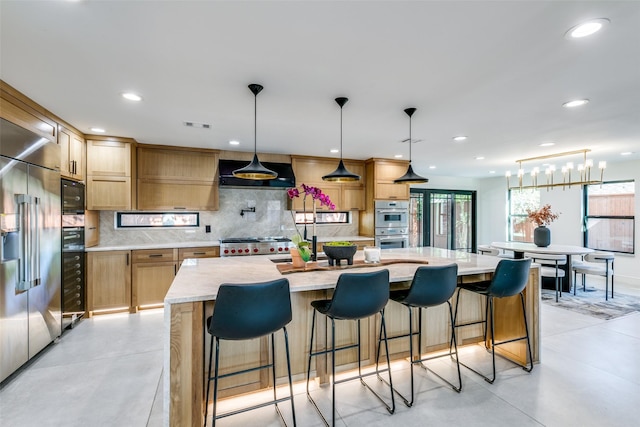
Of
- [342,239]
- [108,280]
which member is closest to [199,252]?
[108,280]

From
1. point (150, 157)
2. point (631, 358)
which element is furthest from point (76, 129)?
point (631, 358)

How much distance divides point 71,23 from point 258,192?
3564 mm

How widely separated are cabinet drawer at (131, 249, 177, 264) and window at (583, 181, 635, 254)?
7.67 metres

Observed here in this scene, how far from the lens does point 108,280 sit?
3.90 m

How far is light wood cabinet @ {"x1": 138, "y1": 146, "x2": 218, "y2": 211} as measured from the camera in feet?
14.1

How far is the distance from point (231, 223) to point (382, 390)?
3.49m

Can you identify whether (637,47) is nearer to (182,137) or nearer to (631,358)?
(631,358)

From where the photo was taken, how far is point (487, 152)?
485 centimetres

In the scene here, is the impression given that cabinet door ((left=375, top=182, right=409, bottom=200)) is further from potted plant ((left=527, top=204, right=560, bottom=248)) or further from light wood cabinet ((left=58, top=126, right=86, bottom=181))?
light wood cabinet ((left=58, top=126, right=86, bottom=181))

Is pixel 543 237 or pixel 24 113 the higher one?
pixel 24 113

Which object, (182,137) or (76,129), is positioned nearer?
(76,129)

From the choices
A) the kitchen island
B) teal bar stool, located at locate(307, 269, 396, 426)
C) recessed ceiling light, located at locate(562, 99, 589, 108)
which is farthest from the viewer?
recessed ceiling light, located at locate(562, 99, 589, 108)

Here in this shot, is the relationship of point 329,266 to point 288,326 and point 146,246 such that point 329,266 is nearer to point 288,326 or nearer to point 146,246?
point 288,326

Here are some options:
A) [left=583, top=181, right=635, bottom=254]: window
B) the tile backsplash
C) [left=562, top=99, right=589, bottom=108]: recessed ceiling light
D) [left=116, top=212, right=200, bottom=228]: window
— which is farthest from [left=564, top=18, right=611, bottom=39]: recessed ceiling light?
[left=583, top=181, right=635, bottom=254]: window
